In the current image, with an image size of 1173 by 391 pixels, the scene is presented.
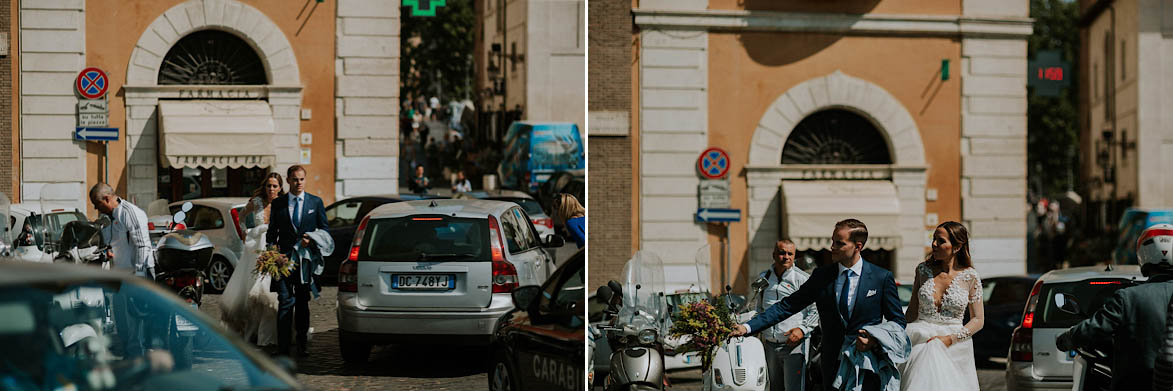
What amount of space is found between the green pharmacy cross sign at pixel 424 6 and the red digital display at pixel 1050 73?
7.11m

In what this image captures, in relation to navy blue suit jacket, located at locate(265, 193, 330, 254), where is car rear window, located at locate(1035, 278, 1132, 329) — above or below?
below

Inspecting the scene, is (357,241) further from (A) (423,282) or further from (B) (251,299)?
(B) (251,299)

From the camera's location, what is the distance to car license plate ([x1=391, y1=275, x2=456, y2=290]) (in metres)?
6.45

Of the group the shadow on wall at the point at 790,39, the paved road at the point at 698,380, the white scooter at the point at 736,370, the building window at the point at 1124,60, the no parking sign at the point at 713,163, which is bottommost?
the paved road at the point at 698,380

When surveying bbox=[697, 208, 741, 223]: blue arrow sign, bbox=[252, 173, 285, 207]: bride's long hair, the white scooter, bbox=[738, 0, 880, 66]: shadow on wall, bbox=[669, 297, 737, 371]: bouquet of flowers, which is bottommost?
the white scooter

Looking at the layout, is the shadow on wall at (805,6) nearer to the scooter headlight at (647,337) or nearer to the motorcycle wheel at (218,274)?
the scooter headlight at (647,337)

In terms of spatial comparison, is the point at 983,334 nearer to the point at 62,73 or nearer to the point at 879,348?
the point at 879,348

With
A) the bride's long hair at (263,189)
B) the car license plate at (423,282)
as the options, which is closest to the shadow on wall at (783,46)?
the car license plate at (423,282)

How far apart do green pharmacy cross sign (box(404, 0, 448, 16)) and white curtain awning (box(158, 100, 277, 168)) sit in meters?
1.03

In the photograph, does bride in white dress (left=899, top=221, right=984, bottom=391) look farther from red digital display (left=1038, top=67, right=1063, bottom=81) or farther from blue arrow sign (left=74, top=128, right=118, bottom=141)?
red digital display (left=1038, top=67, right=1063, bottom=81)

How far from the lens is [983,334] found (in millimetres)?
12484

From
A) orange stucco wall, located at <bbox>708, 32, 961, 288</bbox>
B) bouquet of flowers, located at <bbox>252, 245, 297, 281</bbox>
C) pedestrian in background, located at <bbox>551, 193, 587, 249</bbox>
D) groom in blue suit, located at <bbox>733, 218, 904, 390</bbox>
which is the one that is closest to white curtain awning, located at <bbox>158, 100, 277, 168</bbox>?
bouquet of flowers, located at <bbox>252, 245, 297, 281</bbox>

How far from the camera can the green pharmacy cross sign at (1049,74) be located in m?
11.5

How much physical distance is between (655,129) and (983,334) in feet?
17.9
